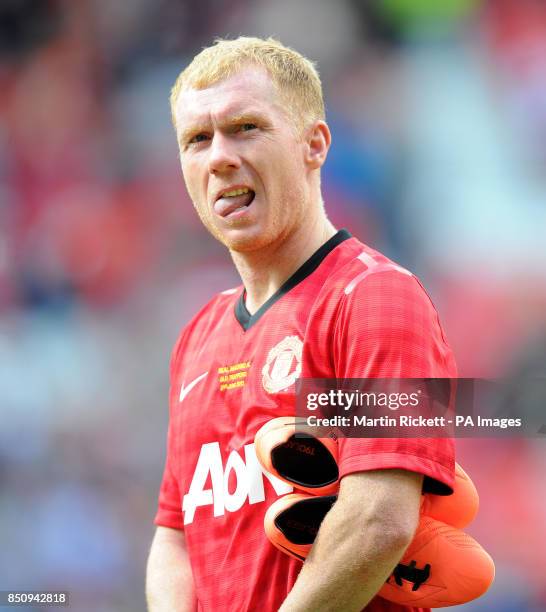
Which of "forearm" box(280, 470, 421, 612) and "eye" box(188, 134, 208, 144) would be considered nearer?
"forearm" box(280, 470, 421, 612)

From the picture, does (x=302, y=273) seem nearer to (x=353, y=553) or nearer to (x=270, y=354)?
(x=270, y=354)

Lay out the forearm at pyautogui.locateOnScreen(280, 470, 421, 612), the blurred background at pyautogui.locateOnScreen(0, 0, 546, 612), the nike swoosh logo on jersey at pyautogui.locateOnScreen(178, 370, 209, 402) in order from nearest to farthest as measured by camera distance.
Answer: the forearm at pyautogui.locateOnScreen(280, 470, 421, 612) → the nike swoosh logo on jersey at pyautogui.locateOnScreen(178, 370, 209, 402) → the blurred background at pyautogui.locateOnScreen(0, 0, 546, 612)

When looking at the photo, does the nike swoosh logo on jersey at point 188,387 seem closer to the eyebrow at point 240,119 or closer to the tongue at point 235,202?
the tongue at point 235,202

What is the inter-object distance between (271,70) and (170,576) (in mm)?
1216

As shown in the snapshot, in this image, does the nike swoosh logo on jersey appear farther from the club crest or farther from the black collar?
the club crest

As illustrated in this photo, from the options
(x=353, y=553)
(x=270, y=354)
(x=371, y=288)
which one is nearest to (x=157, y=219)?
(x=270, y=354)

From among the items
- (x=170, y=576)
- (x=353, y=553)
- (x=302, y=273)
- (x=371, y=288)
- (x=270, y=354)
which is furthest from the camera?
(x=170, y=576)

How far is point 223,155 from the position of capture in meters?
2.11

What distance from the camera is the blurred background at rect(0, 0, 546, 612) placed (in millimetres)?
4754

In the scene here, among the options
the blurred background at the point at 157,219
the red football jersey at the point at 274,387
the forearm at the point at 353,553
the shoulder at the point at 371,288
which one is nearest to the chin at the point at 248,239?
the red football jersey at the point at 274,387

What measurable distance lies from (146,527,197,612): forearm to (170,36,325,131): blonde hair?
106 centimetres

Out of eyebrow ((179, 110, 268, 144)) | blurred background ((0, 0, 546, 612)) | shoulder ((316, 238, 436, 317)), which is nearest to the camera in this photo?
shoulder ((316, 238, 436, 317))

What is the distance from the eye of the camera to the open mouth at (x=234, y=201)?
7.06 feet

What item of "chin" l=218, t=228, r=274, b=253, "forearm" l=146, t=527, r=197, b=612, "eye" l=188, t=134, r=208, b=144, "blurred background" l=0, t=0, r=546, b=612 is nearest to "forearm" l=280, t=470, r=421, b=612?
"forearm" l=146, t=527, r=197, b=612
